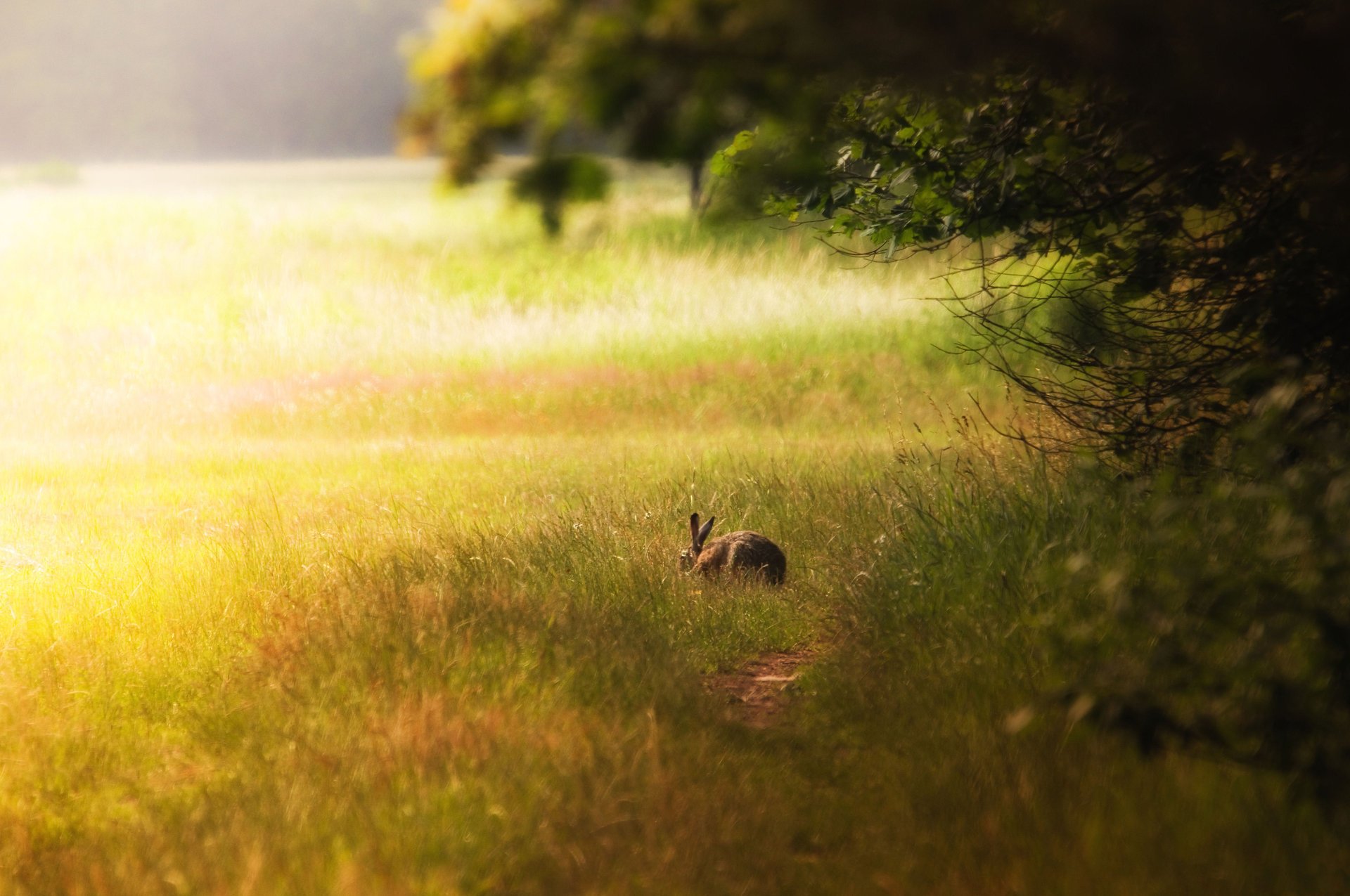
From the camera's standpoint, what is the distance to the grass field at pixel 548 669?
12.2 feet

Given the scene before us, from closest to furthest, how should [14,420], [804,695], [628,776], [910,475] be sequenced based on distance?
[628,776] < [804,695] < [910,475] < [14,420]

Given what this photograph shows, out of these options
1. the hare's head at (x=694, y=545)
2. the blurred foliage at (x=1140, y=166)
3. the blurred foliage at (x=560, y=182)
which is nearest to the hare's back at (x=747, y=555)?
the hare's head at (x=694, y=545)

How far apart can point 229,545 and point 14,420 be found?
25.5 ft

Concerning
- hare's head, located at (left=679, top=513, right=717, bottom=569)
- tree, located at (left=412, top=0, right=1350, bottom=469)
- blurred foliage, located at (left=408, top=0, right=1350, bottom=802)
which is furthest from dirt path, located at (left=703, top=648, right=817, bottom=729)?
tree, located at (left=412, top=0, right=1350, bottom=469)

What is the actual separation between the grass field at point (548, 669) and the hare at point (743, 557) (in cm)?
13

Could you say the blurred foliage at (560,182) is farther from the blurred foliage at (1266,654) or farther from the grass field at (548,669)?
the blurred foliage at (1266,654)

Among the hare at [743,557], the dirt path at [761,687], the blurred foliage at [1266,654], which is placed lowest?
the dirt path at [761,687]

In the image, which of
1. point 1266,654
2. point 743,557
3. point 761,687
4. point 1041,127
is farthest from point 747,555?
point 1266,654

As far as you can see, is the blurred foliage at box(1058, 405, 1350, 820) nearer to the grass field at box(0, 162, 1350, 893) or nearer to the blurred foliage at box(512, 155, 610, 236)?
the grass field at box(0, 162, 1350, 893)

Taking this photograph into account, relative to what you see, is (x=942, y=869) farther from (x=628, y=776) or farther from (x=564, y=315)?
(x=564, y=315)

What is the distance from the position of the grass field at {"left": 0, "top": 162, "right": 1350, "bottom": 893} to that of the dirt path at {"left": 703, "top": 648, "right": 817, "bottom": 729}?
0.35 feet

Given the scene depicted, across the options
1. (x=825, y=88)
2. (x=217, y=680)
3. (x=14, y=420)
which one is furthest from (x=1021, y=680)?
(x=14, y=420)

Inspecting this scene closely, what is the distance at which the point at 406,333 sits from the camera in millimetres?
16734

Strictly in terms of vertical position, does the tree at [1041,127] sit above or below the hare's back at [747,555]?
above
